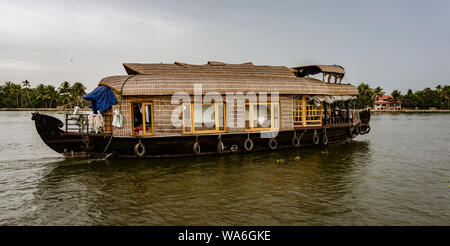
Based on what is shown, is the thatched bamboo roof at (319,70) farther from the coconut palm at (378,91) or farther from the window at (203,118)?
the coconut palm at (378,91)

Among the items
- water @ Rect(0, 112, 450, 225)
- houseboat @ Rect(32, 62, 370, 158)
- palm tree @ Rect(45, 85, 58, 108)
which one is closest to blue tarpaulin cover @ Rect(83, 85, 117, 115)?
houseboat @ Rect(32, 62, 370, 158)

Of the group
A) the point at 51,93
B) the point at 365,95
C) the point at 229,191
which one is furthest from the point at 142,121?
the point at 51,93

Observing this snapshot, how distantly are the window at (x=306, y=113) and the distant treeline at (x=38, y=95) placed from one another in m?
74.5

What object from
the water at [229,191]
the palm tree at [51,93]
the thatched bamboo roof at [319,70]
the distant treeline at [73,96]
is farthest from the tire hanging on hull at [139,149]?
the palm tree at [51,93]

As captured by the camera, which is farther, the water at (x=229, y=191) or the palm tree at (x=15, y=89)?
the palm tree at (x=15, y=89)

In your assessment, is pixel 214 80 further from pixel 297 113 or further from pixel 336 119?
pixel 336 119

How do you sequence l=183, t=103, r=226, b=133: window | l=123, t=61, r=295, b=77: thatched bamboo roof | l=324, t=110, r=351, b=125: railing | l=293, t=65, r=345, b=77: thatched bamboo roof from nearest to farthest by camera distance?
1. l=183, t=103, r=226, b=133: window
2. l=123, t=61, r=295, b=77: thatched bamboo roof
3. l=293, t=65, r=345, b=77: thatched bamboo roof
4. l=324, t=110, r=351, b=125: railing

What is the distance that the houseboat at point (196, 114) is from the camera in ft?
33.8

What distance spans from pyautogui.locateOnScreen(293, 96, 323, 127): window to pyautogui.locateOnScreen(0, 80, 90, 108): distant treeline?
244ft

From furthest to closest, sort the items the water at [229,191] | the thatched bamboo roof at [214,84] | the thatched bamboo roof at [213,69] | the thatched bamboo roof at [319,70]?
the thatched bamboo roof at [319,70], the thatched bamboo roof at [213,69], the thatched bamboo roof at [214,84], the water at [229,191]

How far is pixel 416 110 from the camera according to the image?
75.8 meters

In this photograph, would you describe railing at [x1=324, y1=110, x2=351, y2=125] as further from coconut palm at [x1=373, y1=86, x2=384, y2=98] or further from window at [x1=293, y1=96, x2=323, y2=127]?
coconut palm at [x1=373, y1=86, x2=384, y2=98]

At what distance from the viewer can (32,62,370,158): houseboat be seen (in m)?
10.3
